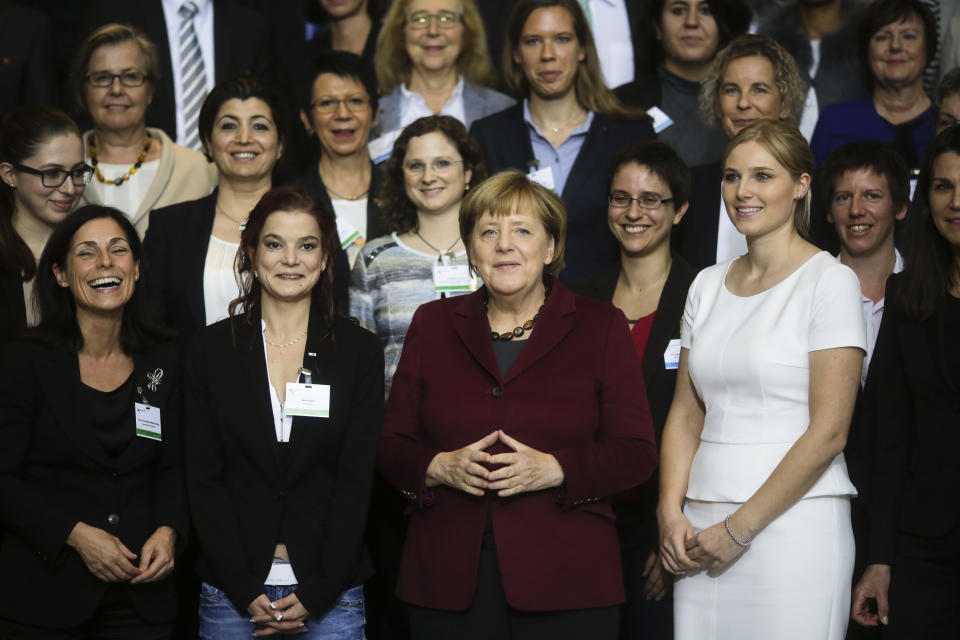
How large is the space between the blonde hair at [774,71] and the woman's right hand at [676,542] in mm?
1965

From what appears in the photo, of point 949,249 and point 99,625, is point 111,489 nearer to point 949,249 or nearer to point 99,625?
point 99,625

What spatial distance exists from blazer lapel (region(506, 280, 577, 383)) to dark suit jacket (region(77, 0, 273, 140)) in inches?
109

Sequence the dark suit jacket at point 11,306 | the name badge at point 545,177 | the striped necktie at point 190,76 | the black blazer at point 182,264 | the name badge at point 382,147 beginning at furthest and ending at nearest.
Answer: the striped necktie at point 190,76
the name badge at point 382,147
the name badge at point 545,177
the black blazer at point 182,264
the dark suit jacket at point 11,306

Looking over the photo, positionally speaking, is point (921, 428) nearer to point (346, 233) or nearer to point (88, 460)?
point (346, 233)

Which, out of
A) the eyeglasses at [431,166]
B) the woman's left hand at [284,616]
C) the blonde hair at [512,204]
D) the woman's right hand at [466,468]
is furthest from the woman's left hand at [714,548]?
the eyeglasses at [431,166]

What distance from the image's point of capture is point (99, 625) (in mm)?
3287

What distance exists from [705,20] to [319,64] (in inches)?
70.0

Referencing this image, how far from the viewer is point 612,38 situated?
18.2 feet

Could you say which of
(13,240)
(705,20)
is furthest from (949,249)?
(13,240)

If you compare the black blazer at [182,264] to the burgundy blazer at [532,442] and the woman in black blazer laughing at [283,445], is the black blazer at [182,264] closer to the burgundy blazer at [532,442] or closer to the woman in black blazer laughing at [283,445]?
the woman in black blazer laughing at [283,445]

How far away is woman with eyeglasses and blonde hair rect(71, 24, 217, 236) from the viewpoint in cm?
463

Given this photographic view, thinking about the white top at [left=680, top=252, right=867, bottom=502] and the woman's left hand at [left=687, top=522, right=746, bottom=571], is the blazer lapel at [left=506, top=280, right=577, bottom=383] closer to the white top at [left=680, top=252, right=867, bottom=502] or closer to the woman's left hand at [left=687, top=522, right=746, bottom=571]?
the white top at [left=680, top=252, right=867, bottom=502]

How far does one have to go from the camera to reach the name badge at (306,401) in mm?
3236

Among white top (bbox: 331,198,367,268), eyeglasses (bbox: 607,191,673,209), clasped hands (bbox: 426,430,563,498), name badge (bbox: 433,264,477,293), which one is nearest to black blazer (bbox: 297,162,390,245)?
white top (bbox: 331,198,367,268)
